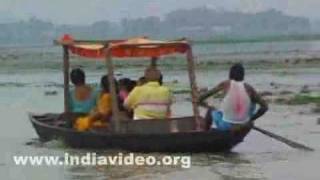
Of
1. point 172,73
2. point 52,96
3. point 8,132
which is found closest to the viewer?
point 8,132

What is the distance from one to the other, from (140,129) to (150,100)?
1.73 ft

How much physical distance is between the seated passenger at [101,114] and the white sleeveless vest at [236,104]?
221 cm

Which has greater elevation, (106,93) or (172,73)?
(106,93)

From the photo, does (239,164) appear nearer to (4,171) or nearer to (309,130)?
(4,171)

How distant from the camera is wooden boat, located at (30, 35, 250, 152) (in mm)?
17062

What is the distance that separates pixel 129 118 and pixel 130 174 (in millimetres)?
2485

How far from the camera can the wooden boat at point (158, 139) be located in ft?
55.8

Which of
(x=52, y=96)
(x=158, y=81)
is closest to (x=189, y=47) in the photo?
(x=158, y=81)

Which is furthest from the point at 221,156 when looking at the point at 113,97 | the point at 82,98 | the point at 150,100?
the point at 82,98

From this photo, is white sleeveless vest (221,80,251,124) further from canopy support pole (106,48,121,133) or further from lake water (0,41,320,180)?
canopy support pole (106,48,121,133)

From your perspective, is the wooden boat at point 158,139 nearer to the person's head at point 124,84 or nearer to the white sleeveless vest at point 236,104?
the white sleeveless vest at point 236,104

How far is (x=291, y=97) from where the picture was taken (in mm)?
31859

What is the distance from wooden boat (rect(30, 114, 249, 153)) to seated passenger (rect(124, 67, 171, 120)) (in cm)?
19

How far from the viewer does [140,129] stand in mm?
17594
